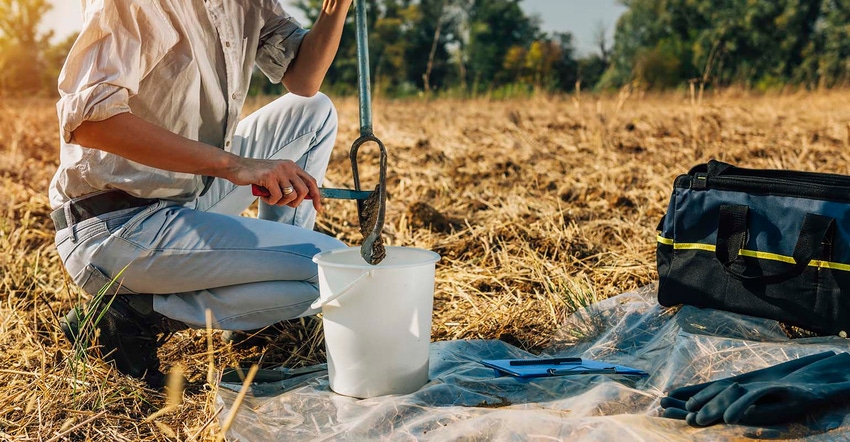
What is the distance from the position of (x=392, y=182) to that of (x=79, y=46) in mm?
2846

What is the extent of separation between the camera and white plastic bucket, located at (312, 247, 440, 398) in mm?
1787

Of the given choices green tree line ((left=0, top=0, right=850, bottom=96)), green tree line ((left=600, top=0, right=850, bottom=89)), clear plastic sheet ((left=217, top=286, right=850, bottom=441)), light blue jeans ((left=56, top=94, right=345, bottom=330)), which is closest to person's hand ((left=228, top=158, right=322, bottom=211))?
light blue jeans ((left=56, top=94, right=345, bottom=330))

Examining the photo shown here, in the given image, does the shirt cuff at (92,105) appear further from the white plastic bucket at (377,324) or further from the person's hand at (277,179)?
the white plastic bucket at (377,324)

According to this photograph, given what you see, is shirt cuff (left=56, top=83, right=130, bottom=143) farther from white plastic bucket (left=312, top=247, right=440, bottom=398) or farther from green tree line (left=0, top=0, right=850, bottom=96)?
green tree line (left=0, top=0, right=850, bottom=96)

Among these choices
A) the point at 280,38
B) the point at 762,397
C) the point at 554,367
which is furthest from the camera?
the point at 280,38

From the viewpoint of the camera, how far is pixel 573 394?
1767 millimetres

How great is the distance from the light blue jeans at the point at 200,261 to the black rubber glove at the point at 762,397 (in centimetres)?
105

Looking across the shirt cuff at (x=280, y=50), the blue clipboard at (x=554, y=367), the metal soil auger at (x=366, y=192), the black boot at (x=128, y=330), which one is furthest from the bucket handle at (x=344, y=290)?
the shirt cuff at (x=280, y=50)

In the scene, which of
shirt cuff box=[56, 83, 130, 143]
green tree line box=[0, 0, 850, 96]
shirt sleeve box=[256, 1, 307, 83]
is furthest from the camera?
green tree line box=[0, 0, 850, 96]

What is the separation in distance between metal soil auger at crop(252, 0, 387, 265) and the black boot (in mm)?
560

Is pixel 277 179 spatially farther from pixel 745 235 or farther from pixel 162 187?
pixel 745 235

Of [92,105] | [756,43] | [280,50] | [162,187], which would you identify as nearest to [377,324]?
[162,187]

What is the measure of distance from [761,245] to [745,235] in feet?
0.17

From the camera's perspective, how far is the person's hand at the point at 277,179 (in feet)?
5.96
